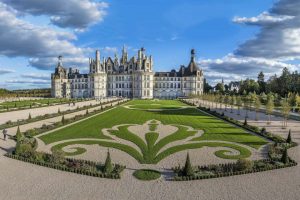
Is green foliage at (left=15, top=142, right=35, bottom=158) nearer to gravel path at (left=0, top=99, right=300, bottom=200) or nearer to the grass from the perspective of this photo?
gravel path at (left=0, top=99, right=300, bottom=200)

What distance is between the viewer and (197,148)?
24.5m

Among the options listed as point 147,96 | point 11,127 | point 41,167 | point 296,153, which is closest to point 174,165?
point 41,167

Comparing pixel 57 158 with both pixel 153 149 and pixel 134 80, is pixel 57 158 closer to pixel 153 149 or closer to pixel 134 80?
pixel 153 149

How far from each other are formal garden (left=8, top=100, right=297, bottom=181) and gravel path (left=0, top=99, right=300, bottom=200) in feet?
2.39

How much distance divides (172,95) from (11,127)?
116m

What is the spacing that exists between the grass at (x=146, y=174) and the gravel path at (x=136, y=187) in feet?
1.35

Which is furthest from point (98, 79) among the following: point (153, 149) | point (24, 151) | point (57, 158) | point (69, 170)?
point (69, 170)

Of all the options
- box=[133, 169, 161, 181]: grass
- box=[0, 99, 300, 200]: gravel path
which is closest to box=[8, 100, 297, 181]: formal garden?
box=[133, 169, 161, 181]: grass

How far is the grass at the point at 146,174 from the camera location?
17.2m

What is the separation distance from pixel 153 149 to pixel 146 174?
6.25 metres

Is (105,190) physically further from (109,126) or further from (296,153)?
(109,126)

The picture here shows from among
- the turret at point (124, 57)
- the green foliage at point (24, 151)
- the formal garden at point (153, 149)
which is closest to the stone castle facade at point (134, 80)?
the turret at point (124, 57)

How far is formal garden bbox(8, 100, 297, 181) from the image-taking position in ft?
59.9

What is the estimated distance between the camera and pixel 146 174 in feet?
58.2
